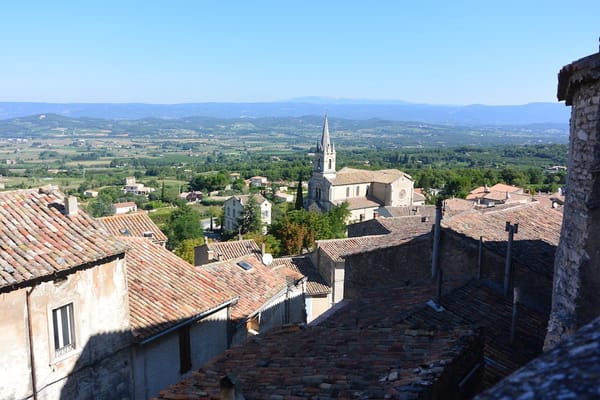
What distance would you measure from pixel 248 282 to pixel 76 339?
7.83 meters

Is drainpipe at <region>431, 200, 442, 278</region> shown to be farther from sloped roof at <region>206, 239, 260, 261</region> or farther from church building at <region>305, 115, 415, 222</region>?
church building at <region>305, 115, 415, 222</region>

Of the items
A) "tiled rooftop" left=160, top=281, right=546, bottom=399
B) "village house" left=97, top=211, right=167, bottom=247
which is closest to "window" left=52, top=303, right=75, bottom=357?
"tiled rooftop" left=160, top=281, right=546, bottom=399

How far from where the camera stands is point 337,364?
589cm

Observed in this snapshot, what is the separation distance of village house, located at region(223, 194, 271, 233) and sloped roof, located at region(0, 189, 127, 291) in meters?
60.4

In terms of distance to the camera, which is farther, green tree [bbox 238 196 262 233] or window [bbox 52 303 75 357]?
green tree [bbox 238 196 262 233]

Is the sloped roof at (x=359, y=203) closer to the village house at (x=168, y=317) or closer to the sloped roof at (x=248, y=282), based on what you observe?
the sloped roof at (x=248, y=282)

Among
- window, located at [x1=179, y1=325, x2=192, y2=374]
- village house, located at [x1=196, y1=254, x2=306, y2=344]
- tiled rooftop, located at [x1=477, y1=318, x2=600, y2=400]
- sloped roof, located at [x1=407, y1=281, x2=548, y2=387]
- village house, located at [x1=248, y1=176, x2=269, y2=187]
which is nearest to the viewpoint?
tiled rooftop, located at [x1=477, y1=318, x2=600, y2=400]

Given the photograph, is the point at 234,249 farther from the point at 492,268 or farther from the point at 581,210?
the point at 581,210

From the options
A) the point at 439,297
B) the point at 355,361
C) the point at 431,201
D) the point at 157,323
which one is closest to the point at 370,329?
the point at 355,361

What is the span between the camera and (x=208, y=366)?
23.5 feet

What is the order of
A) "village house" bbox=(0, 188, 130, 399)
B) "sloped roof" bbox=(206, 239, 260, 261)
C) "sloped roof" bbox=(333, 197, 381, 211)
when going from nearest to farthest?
"village house" bbox=(0, 188, 130, 399) < "sloped roof" bbox=(206, 239, 260, 261) < "sloped roof" bbox=(333, 197, 381, 211)

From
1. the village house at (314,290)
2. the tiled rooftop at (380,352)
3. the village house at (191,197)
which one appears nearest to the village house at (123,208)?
the village house at (191,197)

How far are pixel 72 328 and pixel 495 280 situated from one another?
8793mm

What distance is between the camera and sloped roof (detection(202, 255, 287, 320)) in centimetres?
1545
